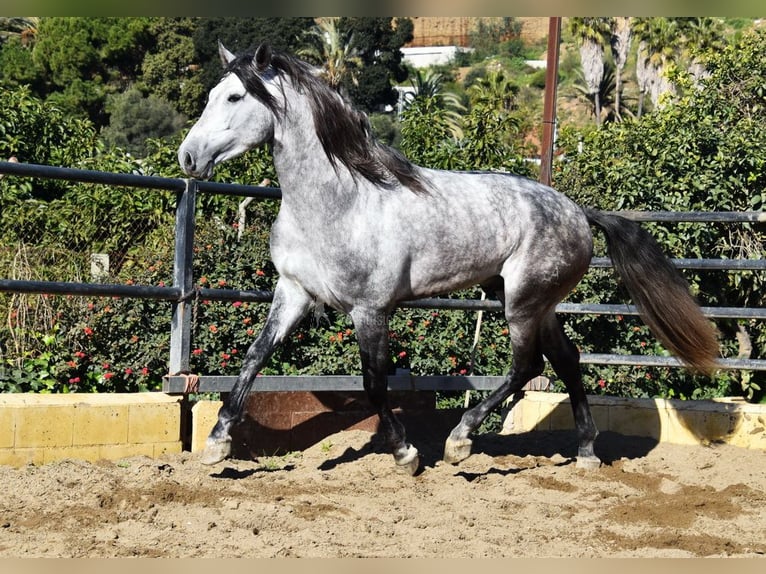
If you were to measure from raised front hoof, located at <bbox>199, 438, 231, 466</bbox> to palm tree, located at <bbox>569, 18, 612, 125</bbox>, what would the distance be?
33.1 metres

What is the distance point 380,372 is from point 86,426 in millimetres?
1550

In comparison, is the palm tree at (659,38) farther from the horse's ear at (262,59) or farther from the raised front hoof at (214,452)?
the raised front hoof at (214,452)

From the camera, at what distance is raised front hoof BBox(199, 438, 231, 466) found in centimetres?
477

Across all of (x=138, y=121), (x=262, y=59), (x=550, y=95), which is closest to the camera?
(x=262, y=59)

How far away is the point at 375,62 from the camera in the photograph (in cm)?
5381

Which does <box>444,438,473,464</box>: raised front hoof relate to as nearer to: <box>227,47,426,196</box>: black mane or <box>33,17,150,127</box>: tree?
<box>227,47,426,196</box>: black mane

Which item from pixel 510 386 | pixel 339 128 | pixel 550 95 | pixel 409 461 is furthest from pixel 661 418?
pixel 550 95

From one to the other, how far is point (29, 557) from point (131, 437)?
1.82 metres

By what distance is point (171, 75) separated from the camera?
50.9 meters

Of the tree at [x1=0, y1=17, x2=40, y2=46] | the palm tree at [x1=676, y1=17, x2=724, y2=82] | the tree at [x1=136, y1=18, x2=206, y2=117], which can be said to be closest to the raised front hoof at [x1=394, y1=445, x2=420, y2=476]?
the palm tree at [x1=676, y1=17, x2=724, y2=82]

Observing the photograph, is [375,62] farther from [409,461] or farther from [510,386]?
[409,461]

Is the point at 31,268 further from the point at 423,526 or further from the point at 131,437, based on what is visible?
the point at 423,526

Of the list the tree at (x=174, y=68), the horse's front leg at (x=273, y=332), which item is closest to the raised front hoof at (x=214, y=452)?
the horse's front leg at (x=273, y=332)

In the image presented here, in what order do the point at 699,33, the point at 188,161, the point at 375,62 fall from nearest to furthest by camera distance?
the point at 188,161 → the point at 699,33 → the point at 375,62
